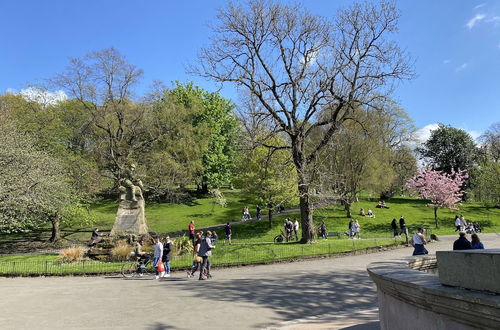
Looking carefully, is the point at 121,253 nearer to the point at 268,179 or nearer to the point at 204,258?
the point at 204,258

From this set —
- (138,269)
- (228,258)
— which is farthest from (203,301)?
(228,258)

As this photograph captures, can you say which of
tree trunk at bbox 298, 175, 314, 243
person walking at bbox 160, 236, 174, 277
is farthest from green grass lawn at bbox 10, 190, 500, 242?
person walking at bbox 160, 236, 174, 277

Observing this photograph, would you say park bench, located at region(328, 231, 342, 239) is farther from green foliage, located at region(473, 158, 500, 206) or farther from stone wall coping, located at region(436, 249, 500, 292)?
stone wall coping, located at region(436, 249, 500, 292)

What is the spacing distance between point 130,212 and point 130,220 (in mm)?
812

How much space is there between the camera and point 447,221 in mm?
39656

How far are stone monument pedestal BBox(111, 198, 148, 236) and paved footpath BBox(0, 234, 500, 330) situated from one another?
7.84 metres

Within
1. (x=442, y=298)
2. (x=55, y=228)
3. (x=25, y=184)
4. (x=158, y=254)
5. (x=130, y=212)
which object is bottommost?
(x=158, y=254)

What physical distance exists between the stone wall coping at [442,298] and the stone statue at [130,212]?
71.6 feet

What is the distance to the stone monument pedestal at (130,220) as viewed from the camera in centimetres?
2459

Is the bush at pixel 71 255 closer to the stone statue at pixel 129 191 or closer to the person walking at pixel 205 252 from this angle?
the stone statue at pixel 129 191

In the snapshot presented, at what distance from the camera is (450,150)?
65750 mm

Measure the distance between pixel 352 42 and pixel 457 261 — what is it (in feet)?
69.2

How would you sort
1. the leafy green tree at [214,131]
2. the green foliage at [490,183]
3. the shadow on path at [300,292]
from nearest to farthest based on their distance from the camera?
the shadow on path at [300,292] < the green foliage at [490,183] < the leafy green tree at [214,131]

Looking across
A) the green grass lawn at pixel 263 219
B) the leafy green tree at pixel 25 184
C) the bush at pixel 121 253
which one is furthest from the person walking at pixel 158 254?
the green grass lawn at pixel 263 219
